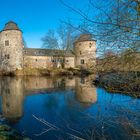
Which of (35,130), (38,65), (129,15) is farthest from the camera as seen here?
(38,65)

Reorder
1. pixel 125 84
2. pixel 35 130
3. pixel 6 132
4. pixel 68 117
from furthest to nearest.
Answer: pixel 68 117 < pixel 35 130 < pixel 6 132 < pixel 125 84

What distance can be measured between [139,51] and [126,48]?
0.48 feet

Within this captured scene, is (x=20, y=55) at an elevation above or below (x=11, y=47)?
below

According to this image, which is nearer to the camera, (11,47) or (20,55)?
(11,47)

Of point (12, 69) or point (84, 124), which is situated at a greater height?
point (12, 69)

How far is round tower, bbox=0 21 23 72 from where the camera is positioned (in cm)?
3675

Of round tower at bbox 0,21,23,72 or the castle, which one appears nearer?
round tower at bbox 0,21,23,72

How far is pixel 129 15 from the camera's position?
233 cm

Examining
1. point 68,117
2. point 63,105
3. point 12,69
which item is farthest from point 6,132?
point 12,69

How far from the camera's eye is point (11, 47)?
37125 millimetres

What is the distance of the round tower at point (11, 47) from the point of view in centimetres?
3675

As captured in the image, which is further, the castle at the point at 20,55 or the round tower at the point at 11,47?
the castle at the point at 20,55

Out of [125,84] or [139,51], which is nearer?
[139,51]

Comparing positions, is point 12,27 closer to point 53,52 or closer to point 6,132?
point 53,52
